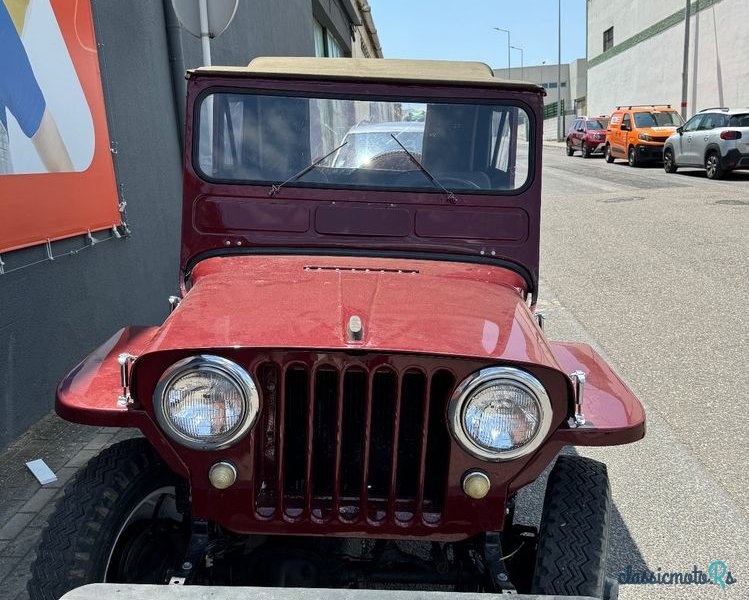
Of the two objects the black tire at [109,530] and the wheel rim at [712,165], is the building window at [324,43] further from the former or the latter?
the black tire at [109,530]

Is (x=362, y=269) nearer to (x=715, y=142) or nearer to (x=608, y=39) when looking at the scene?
(x=715, y=142)

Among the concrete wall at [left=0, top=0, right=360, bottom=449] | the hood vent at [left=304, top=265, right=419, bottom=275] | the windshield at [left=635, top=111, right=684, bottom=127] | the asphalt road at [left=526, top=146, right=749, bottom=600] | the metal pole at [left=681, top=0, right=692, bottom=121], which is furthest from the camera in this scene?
the metal pole at [left=681, top=0, right=692, bottom=121]

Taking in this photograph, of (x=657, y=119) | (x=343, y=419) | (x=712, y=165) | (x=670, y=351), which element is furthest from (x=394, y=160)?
(x=657, y=119)

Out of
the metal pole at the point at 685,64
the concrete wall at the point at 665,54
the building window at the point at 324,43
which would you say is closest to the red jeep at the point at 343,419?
the building window at the point at 324,43

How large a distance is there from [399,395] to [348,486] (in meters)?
0.37

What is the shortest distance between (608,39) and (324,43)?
912 inches

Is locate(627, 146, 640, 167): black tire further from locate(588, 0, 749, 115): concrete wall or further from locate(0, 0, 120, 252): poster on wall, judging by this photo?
locate(0, 0, 120, 252): poster on wall

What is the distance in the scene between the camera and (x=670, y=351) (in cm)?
525

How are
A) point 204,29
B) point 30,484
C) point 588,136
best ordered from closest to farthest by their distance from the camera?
point 30,484 < point 204,29 < point 588,136

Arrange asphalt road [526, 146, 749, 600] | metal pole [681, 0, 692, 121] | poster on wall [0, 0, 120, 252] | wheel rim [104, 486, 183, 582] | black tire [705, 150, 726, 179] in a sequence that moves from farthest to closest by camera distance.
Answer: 1. metal pole [681, 0, 692, 121]
2. black tire [705, 150, 726, 179]
3. poster on wall [0, 0, 120, 252]
4. asphalt road [526, 146, 749, 600]
5. wheel rim [104, 486, 183, 582]

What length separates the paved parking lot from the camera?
2.95 metres

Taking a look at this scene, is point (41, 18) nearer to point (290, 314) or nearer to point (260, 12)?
point (290, 314)

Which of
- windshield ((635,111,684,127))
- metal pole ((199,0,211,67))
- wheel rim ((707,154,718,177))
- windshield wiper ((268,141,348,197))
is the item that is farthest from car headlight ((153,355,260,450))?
windshield ((635,111,684,127))

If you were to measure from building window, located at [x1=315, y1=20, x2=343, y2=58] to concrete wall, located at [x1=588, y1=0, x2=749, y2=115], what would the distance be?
12.5m
